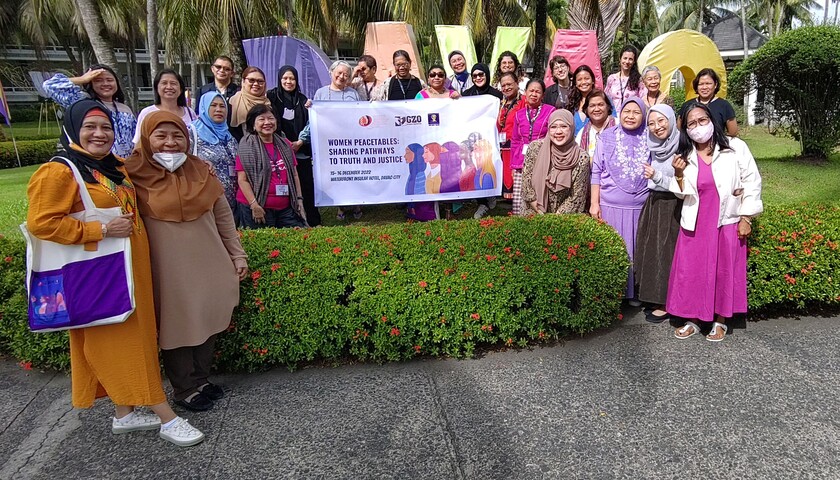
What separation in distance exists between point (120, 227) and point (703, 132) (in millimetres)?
3686

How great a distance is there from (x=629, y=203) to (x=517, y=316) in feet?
5.16

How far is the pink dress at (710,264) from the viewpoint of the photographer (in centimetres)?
379

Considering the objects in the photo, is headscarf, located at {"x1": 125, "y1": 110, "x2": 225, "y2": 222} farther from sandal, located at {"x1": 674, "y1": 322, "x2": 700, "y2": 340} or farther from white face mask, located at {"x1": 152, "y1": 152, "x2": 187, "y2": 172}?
sandal, located at {"x1": 674, "y1": 322, "x2": 700, "y2": 340}

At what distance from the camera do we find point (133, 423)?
2924mm

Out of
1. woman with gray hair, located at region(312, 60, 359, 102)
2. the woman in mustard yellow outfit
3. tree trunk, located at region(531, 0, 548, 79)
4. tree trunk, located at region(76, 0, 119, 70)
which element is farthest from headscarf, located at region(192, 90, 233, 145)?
tree trunk, located at region(531, 0, 548, 79)

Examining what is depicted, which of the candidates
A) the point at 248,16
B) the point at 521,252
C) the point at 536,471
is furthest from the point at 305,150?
the point at 248,16

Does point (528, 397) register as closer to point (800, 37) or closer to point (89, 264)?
point (89, 264)

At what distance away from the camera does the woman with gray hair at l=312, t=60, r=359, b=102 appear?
5.88 meters

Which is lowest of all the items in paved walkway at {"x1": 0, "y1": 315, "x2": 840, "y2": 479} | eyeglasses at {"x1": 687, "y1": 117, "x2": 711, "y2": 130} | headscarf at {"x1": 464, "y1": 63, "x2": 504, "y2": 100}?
paved walkway at {"x1": 0, "y1": 315, "x2": 840, "y2": 479}

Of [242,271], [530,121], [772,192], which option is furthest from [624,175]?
[772,192]

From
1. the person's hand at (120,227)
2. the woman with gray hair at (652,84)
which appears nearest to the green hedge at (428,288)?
the person's hand at (120,227)

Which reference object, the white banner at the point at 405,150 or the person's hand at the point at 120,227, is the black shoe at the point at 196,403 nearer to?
the person's hand at the point at 120,227

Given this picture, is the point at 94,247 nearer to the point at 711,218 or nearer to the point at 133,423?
the point at 133,423

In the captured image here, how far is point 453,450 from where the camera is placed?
272cm
